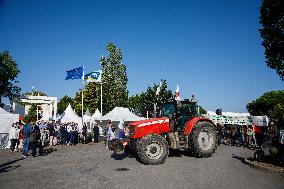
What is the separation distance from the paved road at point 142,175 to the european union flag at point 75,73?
15.5 m

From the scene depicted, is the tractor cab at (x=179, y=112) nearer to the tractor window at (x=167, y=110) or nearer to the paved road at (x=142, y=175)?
the tractor window at (x=167, y=110)

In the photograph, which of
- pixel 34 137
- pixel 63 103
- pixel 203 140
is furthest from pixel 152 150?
pixel 63 103

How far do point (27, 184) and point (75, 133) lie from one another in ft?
45.9

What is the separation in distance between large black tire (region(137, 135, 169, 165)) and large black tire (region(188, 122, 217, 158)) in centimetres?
146

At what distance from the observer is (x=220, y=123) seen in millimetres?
21875

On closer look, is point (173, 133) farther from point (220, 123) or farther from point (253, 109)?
point (253, 109)

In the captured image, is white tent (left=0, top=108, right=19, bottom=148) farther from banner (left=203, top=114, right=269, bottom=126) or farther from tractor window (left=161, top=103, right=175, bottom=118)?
banner (left=203, top=114, right=269, bottom=126)

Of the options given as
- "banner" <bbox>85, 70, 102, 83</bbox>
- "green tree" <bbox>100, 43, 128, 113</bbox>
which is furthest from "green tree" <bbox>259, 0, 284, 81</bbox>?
"green tree" <bbox>100, 43, 128, 113</bbox>

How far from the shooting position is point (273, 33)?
62.6 ft

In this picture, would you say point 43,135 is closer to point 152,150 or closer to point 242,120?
point 152,150

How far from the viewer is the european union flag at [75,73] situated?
26.0 m

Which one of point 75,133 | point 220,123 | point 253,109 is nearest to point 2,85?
point 75,133

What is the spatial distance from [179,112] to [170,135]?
1157mm

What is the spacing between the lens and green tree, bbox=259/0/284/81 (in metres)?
18.6
